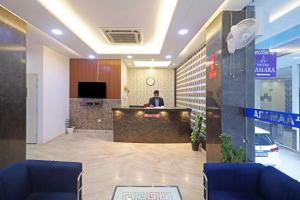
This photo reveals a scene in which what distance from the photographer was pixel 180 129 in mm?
8133

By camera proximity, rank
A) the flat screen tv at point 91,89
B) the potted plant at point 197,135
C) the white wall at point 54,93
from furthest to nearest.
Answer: the flat screen tv at point 91,89 → the white wall at point 54,93 → the potted plant at point 197,135

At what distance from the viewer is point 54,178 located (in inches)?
114

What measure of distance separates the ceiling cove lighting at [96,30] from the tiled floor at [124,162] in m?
3.02

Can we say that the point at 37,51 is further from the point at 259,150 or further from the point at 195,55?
the point at 259,150

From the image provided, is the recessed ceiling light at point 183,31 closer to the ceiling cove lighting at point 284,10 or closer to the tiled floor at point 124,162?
the ceiling cove lighting at point 284,10

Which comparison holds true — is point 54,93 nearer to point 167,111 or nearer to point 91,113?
point 91,113

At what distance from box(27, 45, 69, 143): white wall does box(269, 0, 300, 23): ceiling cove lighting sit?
20.9ft

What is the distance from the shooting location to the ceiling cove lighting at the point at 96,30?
15.2 feet

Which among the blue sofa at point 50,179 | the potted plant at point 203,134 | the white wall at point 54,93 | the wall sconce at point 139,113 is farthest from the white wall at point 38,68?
the blue sofa at point 50,179

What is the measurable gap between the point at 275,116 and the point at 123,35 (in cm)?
446

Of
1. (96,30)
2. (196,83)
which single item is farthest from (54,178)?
(196,83)

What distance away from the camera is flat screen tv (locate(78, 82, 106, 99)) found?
10.1m

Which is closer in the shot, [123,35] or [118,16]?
[118,16]

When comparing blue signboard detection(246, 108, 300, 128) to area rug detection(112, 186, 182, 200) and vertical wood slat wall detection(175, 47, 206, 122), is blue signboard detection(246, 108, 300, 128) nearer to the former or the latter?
area rug detection(112, 186, 182, 200)
